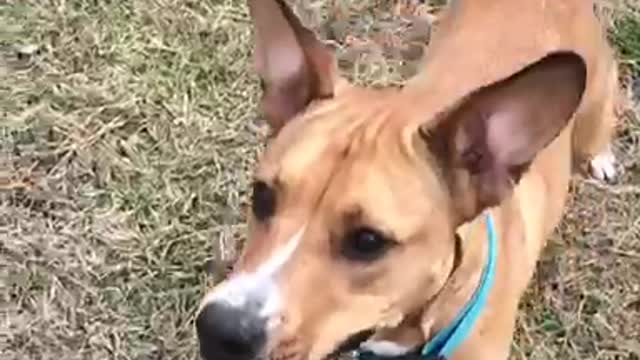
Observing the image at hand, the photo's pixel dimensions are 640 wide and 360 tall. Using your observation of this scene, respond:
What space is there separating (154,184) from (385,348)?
55.0 inches

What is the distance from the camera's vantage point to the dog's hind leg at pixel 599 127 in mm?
4281

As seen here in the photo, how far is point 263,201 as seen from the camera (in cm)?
306

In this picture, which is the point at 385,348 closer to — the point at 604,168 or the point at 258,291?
the point at 258,291

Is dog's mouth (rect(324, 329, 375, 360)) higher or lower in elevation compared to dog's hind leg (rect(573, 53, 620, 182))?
higher

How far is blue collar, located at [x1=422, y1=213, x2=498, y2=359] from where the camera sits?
3375 mm

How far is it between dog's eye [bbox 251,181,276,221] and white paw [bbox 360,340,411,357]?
47 centimetres

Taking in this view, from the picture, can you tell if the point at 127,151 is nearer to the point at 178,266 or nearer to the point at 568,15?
the point at 178,266

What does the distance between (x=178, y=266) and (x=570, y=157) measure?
120cm

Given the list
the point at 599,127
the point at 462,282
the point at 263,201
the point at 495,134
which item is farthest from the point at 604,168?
the point at 263,201

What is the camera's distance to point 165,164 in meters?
4.62

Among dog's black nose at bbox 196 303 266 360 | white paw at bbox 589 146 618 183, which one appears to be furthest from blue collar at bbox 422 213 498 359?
white paw at bbox 589 146 618 183

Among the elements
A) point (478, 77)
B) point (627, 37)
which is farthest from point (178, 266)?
point (627, 37)

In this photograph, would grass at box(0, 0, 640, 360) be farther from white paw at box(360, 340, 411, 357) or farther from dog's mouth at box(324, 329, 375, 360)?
dog's mouth at box(324, 329, 375, 360)

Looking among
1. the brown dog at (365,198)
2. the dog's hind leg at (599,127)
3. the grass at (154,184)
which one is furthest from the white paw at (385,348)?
the dog's hind leg at (599,127)
